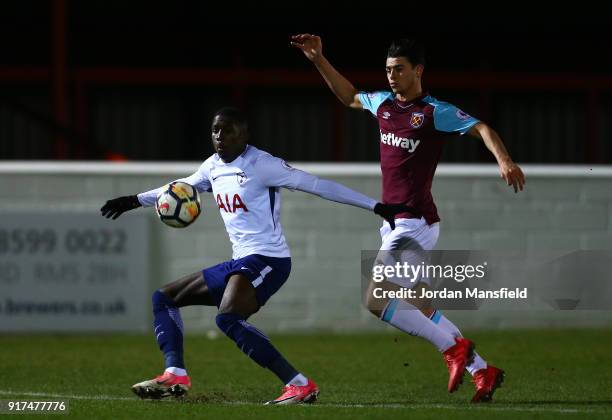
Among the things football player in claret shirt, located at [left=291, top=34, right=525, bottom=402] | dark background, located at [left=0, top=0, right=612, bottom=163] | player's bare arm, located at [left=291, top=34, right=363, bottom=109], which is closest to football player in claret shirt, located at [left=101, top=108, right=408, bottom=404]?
football player in claret shirt, located at [left=291, top=34, right=525, bottom=402]

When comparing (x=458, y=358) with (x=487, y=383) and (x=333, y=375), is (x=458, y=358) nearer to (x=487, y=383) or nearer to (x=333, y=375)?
(x=487, y=383)

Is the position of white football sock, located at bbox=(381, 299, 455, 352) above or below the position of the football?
below

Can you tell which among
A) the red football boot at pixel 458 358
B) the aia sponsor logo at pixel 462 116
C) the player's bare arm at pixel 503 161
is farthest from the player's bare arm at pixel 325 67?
the red football boot at pixel 458 358

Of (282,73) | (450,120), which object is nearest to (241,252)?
(450,120)

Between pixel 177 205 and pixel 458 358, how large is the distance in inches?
72.6

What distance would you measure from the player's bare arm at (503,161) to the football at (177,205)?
1699 mm

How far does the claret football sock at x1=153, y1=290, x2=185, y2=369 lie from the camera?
25.4 ft

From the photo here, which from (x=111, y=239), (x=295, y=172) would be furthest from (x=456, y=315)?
(x=295, y=172)

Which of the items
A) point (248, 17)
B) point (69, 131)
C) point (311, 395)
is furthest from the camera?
point (248, 17)

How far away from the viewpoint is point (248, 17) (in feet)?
55.2

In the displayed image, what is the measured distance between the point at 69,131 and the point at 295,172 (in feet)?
24.7

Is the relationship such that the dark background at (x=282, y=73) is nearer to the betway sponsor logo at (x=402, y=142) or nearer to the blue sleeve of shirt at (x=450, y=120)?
the betway sponsor logo at (x=402, y=142)

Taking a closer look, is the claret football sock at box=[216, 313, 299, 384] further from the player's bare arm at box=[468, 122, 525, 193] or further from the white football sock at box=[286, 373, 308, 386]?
the player's bare arm at box=[468, 122, 525, 193]

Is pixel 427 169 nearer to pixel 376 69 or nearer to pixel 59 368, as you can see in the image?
pixel 59 368
